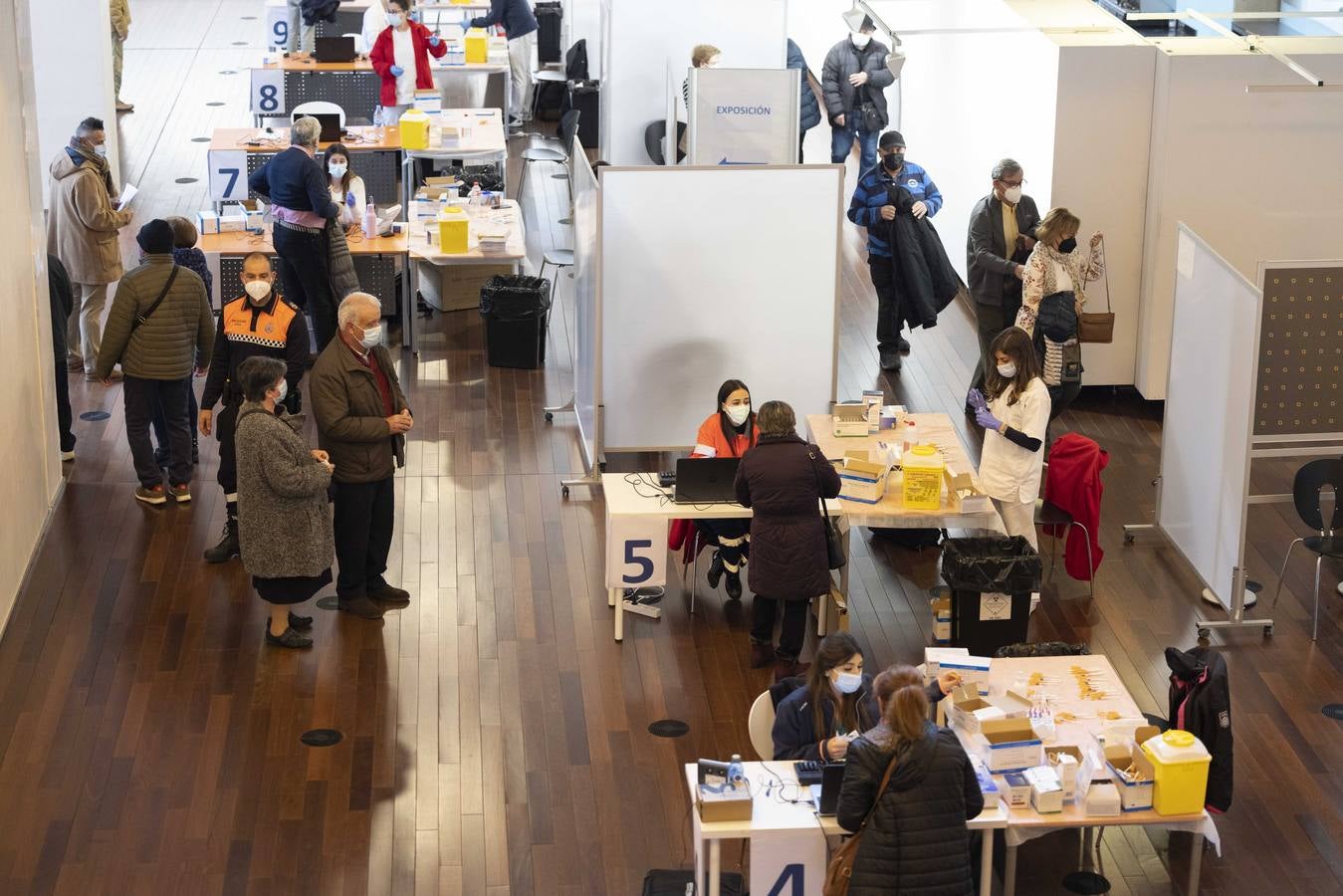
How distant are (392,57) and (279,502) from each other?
757cm

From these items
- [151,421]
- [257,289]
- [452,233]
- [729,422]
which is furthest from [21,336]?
[729,422]

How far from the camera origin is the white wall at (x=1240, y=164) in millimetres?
10367

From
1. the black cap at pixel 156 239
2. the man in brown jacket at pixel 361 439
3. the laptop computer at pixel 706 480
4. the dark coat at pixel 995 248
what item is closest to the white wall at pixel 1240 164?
the dark coat at pixel 995 248

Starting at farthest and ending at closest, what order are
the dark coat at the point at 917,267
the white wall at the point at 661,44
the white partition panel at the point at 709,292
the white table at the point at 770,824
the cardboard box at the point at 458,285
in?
the white wall at the point at 661,44 < the cardboard box at the point at 458,285 < the dark coat at the point at 917,267 < the white partition panel at the point at 709,292 < the white table at the point at 770,824

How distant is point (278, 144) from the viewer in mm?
13102

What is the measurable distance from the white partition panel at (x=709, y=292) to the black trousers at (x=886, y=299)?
174 centimetres

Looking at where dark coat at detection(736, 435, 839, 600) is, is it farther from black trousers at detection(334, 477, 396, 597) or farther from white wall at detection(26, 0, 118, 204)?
white wall at detection(26, 0, 118, 204)

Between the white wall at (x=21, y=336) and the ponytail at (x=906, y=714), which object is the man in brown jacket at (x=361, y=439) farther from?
the ponytail at (x=906, y=714)

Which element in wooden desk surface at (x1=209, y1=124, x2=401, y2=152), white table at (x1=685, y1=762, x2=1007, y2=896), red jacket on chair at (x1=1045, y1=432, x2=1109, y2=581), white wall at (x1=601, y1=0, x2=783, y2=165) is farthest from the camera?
white wall at (x1=601, y1=0, x2=783, y2=165)

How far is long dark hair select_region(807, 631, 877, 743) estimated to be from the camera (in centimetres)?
616

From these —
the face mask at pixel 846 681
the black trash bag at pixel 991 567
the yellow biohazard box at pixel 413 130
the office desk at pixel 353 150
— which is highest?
the yellow biohazard box at pixel 413 130

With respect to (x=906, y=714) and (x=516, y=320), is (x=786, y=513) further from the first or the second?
(x=516, y=320)

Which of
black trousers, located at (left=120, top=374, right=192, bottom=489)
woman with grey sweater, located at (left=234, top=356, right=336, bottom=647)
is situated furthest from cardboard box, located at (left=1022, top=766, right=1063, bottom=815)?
black trousers, located at (left=120, top=374, right=192, bottom=489)

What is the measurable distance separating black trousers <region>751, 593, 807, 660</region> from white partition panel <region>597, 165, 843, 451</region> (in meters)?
2.08
